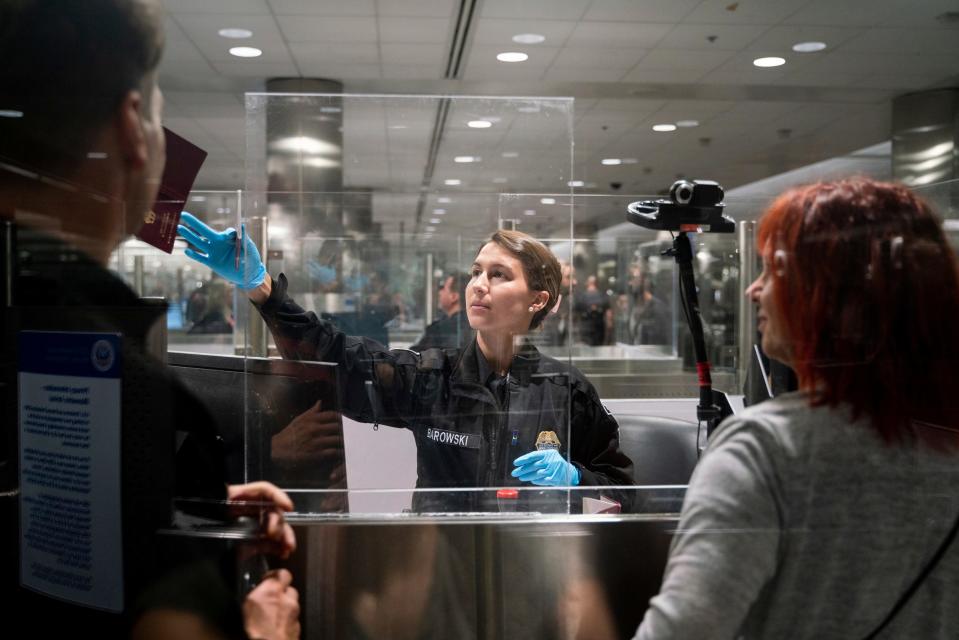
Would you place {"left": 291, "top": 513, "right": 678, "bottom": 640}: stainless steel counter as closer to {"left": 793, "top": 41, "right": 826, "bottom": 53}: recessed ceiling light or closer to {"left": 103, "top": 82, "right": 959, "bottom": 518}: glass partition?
{"left": 103, "top": 82, "right": 959, "bottom": 518}: glass partition

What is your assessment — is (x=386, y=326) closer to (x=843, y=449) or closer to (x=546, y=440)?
(x=546, y=440)

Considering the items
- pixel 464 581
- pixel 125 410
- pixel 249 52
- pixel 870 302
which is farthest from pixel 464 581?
pixel 249 52

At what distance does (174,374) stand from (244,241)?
328 mm

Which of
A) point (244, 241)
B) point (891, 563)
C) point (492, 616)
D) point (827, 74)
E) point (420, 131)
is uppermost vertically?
point (827, 74)

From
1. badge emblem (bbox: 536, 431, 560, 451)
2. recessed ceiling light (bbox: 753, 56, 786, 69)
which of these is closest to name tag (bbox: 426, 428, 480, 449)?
badge emblem (bbox: 536, 431, 560, 451)

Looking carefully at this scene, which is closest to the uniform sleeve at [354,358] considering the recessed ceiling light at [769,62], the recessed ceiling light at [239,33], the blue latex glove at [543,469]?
the blue latex glove at [543,469]

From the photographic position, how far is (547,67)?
180 centimetres

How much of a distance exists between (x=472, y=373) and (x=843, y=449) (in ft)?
2.66

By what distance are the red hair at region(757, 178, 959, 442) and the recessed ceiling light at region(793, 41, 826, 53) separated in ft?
2.45

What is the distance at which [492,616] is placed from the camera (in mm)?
1102

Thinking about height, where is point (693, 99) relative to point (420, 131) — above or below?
above

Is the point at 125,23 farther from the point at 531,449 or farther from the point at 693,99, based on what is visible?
the point at 693,99

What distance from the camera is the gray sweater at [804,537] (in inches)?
31.4

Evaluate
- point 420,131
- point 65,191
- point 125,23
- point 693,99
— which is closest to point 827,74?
point 693,99
